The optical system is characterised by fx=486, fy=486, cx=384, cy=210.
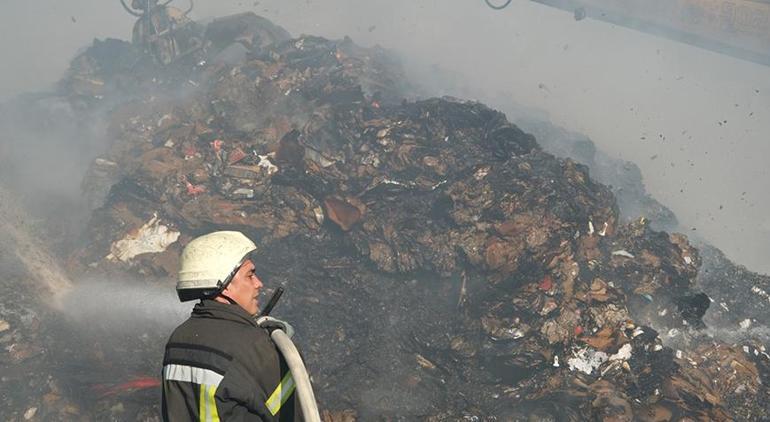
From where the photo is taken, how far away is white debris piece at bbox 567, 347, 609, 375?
5.04 m

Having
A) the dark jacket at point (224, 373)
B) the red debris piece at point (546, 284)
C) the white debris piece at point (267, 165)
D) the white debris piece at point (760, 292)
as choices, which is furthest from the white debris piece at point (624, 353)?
the white debris piece at point (267, 165)

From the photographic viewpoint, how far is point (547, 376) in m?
5.03

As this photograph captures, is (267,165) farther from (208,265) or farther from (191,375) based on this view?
(191,375)

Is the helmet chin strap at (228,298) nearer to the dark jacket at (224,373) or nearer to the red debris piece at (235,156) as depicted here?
the dark jacket at (224,373)

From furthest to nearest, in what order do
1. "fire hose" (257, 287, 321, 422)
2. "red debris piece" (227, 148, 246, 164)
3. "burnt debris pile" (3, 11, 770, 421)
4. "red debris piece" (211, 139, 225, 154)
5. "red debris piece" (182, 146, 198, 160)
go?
"red debris piece" (182, 146, 198, 160), "red debris piece" (211, 139, 225, 154), "red debris piece" (227, 148, 246, 164), "burnt debris pile" (3, 11, 770, 421), "fire hose" (257, 287, 321, 422)

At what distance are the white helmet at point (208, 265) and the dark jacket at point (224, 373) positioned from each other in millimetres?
68

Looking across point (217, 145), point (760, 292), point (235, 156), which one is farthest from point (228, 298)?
point (760, 292)

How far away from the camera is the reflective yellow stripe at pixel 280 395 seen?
161 cm

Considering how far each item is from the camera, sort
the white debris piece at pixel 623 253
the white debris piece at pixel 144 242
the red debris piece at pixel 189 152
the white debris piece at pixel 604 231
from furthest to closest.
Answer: the red debris piece at pixel 189 152, the white debris piece at pixel 604 231, the white debris piece at pixel 144 242, the white debris piece at pixel 623 253

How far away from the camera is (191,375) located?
1560 mm

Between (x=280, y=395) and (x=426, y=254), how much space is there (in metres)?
4.84

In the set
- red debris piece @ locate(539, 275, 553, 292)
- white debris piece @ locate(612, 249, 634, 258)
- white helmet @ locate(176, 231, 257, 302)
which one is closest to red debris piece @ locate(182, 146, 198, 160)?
red debris piece @ locate(539, 275, 553, 292)

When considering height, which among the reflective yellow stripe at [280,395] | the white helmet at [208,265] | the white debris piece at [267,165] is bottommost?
the white debris piece at [267,165]

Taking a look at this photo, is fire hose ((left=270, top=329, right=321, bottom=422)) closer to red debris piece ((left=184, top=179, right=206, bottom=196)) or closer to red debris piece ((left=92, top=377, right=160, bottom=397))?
red debris piece ((left=92, top=377, right=160, bottom=397))
